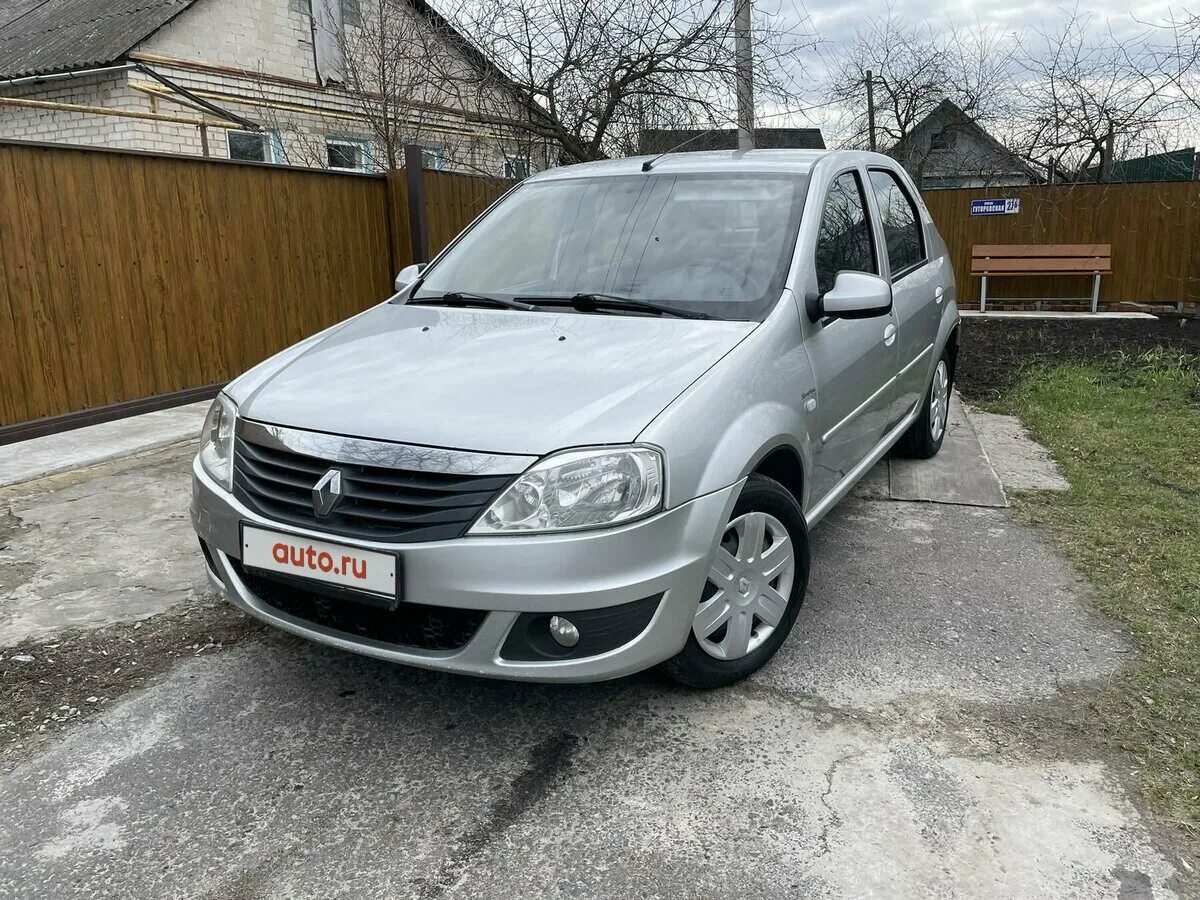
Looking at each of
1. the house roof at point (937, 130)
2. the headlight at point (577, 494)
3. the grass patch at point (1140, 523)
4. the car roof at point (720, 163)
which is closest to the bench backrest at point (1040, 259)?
the grass patch at point (1140, 523)

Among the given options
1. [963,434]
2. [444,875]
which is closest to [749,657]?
[444,875]

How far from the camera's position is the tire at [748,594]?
272 centimetres

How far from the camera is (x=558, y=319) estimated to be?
3184mm

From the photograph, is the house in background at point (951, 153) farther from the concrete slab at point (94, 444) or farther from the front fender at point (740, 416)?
the front fender at point (740, 416)

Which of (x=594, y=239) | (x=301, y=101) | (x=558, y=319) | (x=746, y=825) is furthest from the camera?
(x=301, y=101)

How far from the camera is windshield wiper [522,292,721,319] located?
10.3 feet

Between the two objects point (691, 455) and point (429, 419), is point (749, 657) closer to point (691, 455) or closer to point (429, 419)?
point (691, 455)

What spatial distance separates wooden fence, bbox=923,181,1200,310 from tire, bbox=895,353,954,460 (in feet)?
30.3

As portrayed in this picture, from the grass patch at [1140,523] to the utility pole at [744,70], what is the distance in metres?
3.57

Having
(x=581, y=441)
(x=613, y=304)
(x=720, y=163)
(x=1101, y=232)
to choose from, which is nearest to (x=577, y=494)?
(x=581, y=441)

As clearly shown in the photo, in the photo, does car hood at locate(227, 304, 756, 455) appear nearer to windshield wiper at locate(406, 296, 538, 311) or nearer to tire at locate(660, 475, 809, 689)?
windshield wiper at locate(406, 296, 538, 311)

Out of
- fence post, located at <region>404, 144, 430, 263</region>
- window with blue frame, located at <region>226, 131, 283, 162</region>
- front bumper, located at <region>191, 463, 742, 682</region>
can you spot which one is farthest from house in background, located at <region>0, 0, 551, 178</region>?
front bumper, located at <region>191, 463, 742, 682</region>

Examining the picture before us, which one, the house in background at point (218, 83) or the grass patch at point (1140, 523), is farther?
the house in background at point (218, 83)

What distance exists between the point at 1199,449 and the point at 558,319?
4538 millimetres
